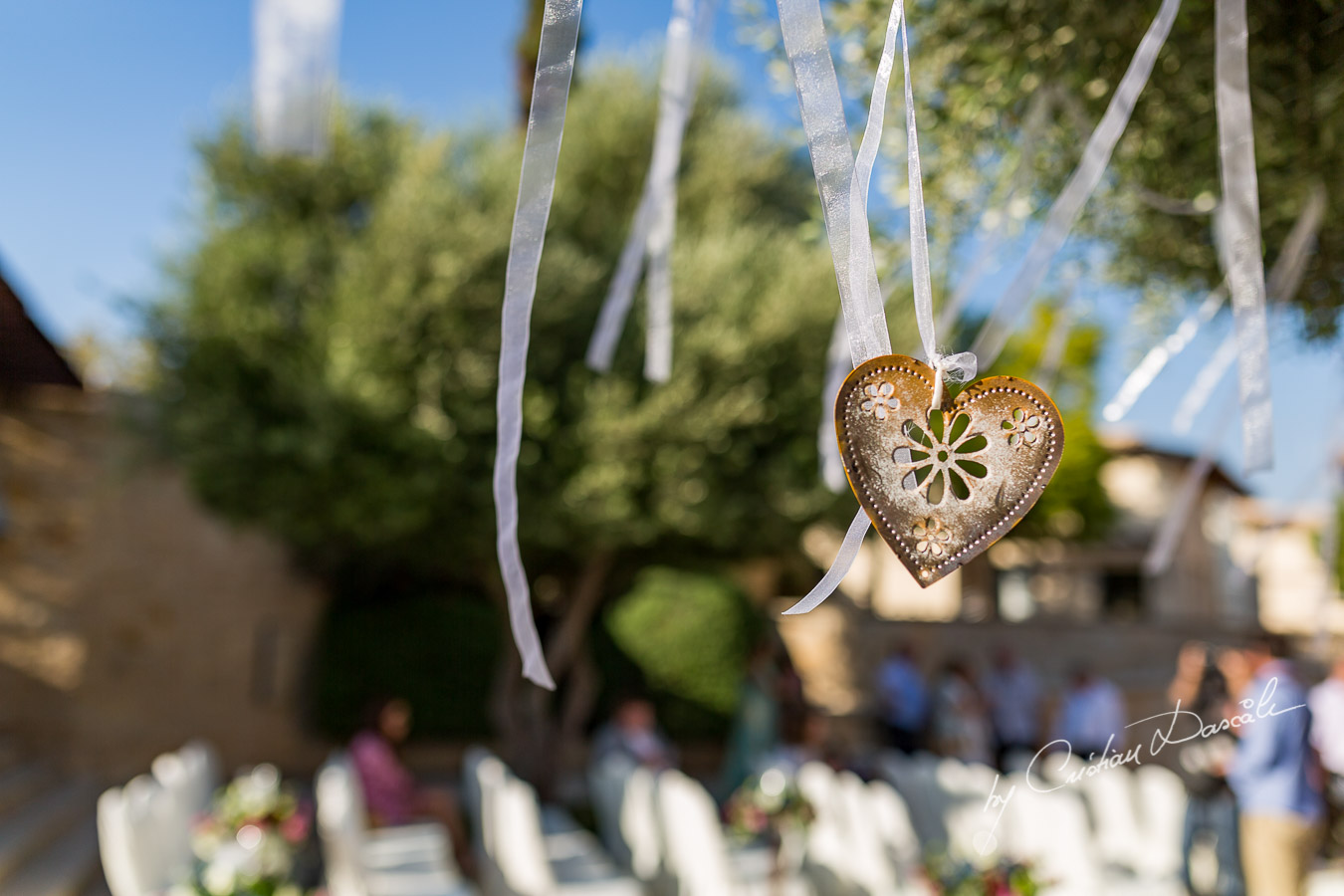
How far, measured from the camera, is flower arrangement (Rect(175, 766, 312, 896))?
3861mm

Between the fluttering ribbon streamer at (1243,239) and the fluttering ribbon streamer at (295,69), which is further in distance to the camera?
the fluttering ribbon streamer at (1243,239)

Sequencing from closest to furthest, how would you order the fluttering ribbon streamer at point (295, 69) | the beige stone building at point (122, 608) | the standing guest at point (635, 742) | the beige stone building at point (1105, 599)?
1. the fluttering ribbon streamer at point (295, 69)
2. the standing guest at point (635, 742)
3. the beige stone building at point (122, 608)
4. the beige stone building at point (1105, 599)

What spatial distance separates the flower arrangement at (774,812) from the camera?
5254 mm

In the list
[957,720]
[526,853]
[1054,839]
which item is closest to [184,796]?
[526,853]

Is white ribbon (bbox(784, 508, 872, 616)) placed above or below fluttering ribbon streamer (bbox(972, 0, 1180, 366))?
below

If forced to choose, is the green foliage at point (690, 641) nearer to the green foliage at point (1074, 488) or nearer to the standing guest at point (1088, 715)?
the standing guest at point (1088, 715)

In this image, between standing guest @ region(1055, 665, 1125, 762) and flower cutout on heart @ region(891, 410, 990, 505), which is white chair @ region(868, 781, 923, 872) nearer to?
standing guest @ region(1055, 665, 1125, 762)

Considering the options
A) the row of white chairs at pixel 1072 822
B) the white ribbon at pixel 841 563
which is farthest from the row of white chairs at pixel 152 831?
the white ribbon at pixel 841 563

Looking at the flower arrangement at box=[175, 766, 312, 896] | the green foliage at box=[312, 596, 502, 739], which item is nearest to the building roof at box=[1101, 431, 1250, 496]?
the green foliage at box=[312, 596, 502, 739]

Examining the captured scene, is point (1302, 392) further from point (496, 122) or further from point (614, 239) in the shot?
point (496, 122)

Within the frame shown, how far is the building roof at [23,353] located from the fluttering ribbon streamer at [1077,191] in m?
3.65

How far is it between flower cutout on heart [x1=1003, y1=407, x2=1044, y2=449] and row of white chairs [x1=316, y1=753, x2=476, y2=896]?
4.21m

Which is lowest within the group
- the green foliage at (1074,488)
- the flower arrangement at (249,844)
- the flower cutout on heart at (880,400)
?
the flower arrangement at (249,844)

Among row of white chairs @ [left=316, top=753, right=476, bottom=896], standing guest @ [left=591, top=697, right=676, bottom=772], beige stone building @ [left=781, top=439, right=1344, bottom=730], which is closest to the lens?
row of white chairs @ [left=316, top=753, right=476, bottom=896]
